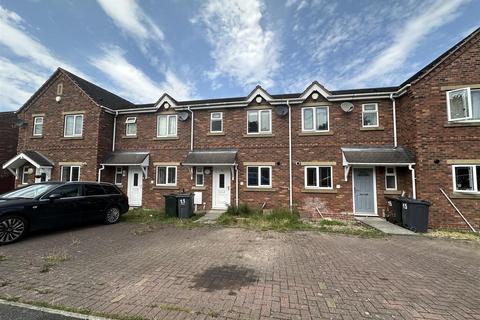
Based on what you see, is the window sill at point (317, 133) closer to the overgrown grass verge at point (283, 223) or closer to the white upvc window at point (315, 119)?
the white upvc window at point (315, 119)

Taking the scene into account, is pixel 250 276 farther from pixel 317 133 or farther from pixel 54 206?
pixel 317 133

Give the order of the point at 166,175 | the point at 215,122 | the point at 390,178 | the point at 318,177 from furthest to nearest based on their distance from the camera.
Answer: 1. the point at 166,175
2. the point at 215,122
3. the point at 318,177
4. the point at 390,178

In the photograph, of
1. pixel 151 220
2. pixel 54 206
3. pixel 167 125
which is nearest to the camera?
pixel 54 206

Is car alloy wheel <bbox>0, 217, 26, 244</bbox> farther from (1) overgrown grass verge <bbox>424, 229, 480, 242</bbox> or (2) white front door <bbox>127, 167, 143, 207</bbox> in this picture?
(1) overgrown grass verge <bbox>424, 229, 480, 242</bbox>

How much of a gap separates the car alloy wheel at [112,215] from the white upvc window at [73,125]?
7.43 meters

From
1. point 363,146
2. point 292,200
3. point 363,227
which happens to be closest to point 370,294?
point 363,227

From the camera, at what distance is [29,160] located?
14.0 metres

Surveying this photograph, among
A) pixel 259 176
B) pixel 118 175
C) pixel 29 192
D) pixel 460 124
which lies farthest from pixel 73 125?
pixel 460 124

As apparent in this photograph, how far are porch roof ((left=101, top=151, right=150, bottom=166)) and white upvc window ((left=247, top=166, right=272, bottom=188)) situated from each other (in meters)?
6.47

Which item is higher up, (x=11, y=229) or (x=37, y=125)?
(x=37, y=125)

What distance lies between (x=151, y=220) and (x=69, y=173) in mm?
8107

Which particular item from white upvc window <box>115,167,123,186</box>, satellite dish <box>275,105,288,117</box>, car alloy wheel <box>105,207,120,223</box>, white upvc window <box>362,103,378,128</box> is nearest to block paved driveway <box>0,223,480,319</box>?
car alloy wheel <box>105,207,120,223</box>

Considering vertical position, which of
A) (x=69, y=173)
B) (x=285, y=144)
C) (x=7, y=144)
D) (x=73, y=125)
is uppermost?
(x=73, y=125)

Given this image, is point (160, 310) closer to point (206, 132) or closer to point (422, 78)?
point (206, 132)
